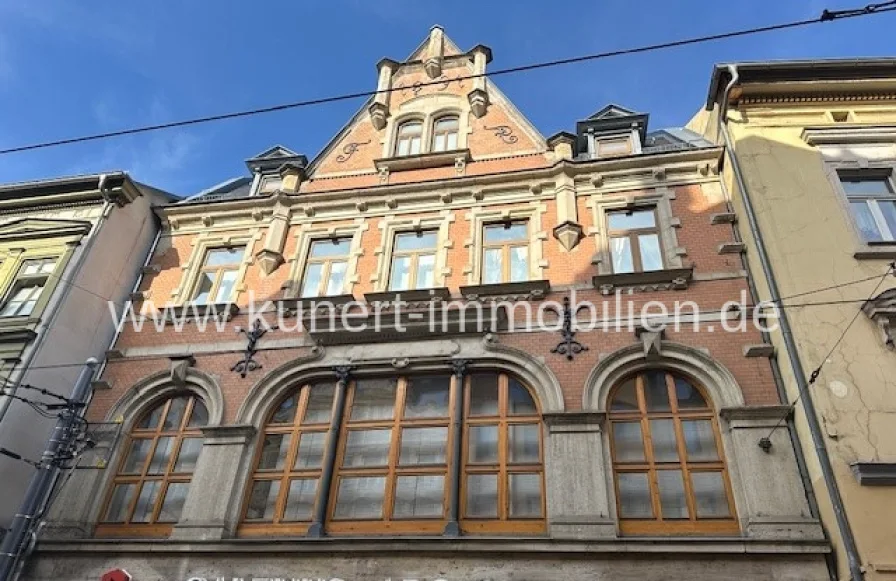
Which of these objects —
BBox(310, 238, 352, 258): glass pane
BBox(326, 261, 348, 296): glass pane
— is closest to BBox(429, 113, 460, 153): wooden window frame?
BBox(310, 238, 352, 258): glass pane

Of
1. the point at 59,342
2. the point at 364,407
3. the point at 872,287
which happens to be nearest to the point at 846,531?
the point at 872,287

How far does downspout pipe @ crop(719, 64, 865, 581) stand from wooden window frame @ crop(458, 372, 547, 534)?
11.2 feet

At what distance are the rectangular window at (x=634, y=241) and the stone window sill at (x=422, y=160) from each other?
11.2 feet

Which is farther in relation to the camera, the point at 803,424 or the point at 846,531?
the point at 803,424

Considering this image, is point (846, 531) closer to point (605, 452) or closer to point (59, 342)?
point (605, 452)

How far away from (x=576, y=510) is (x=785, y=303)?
408cm

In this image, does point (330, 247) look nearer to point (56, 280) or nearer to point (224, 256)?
point (224, 256)

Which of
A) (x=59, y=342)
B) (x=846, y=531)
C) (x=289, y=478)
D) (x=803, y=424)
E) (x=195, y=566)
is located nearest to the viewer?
(x=846, y=531)

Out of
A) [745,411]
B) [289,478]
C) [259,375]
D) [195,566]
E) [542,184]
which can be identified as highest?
[542,184]

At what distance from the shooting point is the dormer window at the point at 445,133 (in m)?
14.0

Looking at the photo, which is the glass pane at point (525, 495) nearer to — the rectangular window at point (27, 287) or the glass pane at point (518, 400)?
the glass pane at point (518, 400)

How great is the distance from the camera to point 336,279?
1223cm

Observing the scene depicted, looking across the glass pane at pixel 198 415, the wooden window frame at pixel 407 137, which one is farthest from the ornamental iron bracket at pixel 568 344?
the glass pane at pixel 198 415

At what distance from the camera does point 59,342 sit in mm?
11461
